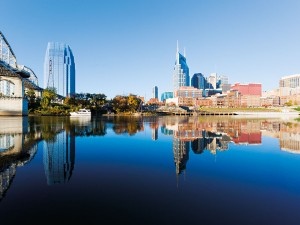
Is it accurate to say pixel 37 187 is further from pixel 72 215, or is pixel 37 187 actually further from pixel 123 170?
pixel 123 170

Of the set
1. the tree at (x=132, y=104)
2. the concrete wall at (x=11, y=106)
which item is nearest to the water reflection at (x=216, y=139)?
the concrete wall at (x=11, y=106)

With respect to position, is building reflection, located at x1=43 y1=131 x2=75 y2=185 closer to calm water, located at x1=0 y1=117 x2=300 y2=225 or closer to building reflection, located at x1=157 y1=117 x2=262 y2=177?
calm water, located at x1=0 y1=117 x2=300 y2=225

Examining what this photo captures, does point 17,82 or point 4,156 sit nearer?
point 4,156

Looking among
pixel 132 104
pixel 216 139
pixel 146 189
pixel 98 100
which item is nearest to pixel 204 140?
pixel 216 139

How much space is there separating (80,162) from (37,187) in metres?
4.94

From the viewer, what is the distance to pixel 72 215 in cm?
714

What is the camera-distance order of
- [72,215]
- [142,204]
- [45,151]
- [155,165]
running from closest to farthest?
[72,215] < [142,204] < [155,165] < [45,151]

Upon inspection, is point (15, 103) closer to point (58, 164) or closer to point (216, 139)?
point (216, 139)

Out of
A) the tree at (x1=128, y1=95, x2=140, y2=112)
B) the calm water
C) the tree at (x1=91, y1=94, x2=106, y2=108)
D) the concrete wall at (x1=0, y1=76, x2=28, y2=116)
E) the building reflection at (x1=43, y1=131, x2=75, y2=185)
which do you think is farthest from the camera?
the tree at (x1=128, y1=95, x2=140, y2=112)

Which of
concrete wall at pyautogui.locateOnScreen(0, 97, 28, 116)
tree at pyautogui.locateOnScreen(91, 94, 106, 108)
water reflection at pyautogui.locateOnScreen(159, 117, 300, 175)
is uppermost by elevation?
tree at pyautogui.locateOnScreen(91, 94, 106, 108)

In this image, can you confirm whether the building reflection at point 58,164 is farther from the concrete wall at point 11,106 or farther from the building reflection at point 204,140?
the concrete wall at point 11,106

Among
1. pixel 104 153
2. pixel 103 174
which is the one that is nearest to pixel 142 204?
pixel 103 174

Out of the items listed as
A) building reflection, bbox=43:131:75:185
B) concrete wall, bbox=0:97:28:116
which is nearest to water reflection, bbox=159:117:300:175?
building reflection, bbox=43:131:75:185

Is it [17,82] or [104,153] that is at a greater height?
[17,82]
